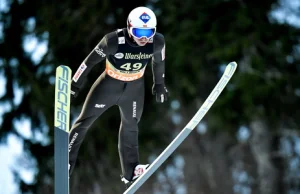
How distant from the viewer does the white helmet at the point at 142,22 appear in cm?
664

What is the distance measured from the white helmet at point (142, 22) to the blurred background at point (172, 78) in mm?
6794

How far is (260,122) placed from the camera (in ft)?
55.3

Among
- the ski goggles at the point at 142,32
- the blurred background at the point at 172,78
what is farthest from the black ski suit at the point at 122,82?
the blurred background at the point at 172,78

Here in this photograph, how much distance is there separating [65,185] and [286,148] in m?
12.4

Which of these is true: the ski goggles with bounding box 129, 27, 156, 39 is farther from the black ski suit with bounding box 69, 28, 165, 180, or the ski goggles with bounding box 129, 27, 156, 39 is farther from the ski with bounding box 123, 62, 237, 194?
the ski with bounding box 123, 62, 237, 194

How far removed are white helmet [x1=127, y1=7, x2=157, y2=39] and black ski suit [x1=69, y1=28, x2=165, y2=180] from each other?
18cm

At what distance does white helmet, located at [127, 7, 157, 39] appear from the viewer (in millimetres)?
6637

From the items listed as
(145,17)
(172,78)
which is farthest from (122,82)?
(172,78)

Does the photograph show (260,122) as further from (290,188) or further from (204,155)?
(204,155)

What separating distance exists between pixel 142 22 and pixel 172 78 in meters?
9.02

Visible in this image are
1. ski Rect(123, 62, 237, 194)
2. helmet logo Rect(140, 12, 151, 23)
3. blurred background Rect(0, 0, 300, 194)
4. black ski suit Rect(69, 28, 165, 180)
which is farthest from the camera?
blurred background Rect(0, 0, 300, 194)

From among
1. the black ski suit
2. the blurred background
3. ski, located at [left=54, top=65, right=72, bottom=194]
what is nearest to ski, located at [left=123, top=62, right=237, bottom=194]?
the black ski suit

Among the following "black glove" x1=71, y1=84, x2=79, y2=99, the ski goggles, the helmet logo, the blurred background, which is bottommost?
the blurred background

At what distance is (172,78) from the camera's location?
1565 cm
